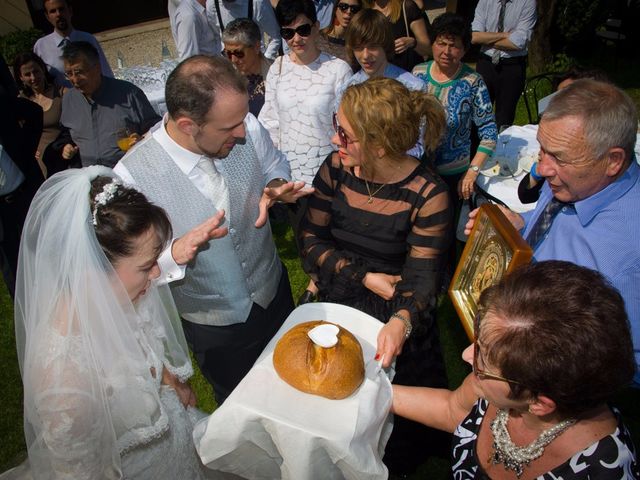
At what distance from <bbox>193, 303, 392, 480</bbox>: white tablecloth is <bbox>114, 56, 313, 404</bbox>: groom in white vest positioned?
687 mm

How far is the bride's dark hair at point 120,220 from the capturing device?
184 centimetres

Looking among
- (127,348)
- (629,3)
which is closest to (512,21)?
(127,348)

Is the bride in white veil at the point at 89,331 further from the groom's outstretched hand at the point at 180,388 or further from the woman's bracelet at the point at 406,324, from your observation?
the woman's bracelet at the point at 406,324

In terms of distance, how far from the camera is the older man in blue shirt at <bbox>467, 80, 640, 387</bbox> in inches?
79.7

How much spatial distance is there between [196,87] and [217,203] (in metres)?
0.60

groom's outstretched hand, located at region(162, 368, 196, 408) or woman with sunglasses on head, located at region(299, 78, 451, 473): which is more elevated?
woman with sunglasses on head, located at region(299, 78, 451, 473)

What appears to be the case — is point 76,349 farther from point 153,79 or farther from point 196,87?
point 153,79

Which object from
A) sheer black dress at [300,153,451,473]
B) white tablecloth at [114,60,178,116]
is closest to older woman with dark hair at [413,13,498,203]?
sheer black dress at [300,153,451,473]

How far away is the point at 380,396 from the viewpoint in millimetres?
1979

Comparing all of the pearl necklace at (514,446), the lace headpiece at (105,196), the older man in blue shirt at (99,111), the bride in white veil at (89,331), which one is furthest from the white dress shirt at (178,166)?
the older man in blue shirt at (99,111)

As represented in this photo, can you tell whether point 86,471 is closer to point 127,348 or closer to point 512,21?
point 127,348

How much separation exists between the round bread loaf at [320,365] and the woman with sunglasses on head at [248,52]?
330 cm

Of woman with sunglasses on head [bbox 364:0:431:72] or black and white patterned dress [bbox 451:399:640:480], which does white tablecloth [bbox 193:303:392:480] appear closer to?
black and white patterned dress [bbox 451:399:640:480]

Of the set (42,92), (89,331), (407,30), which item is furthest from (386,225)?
(42,92)
